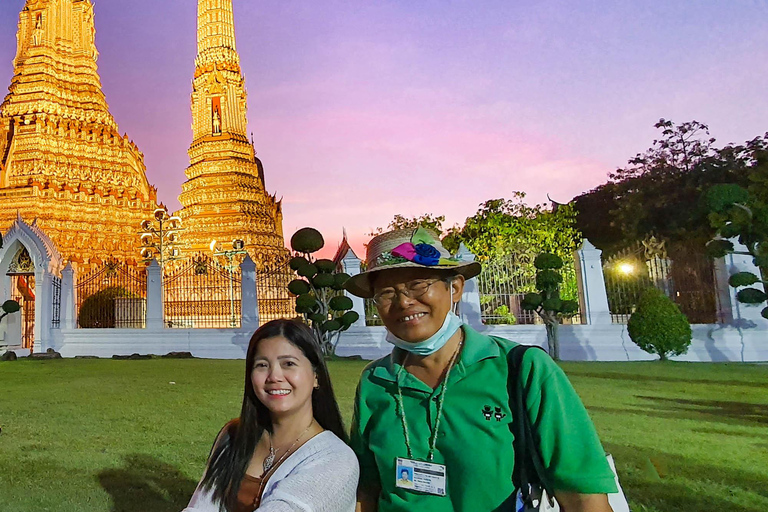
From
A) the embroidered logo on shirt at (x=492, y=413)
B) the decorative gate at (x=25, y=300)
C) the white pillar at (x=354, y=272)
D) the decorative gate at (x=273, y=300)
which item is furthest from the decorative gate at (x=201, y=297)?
the embroidered logo on shirt at (x=492, y=413)

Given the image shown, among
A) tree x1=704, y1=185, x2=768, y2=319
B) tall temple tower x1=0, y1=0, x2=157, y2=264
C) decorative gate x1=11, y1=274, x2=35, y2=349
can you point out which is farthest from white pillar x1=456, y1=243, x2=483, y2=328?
tall temple tower x1=0, y1=0, x2=157, y2=264

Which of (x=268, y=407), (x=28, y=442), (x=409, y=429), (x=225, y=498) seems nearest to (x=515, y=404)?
(x=409, y=429)

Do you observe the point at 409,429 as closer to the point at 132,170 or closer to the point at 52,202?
the point at 52,202

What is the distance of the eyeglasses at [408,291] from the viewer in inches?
62.6

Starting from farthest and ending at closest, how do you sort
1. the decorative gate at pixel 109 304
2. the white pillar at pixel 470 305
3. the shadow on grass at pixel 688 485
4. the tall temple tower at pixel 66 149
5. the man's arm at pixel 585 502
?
1. the tall temple tower at pixel 66 149
2. the decorative gate at pixel 109 304
3. the white pillar at pixel 470 305
4. the shadow on grass at pixel 688 485
5. the man's arm at pixel 585 502

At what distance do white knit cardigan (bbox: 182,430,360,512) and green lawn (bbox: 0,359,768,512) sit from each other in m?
1.99

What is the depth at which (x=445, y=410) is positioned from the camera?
1488 millimetres

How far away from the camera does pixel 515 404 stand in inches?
55.0

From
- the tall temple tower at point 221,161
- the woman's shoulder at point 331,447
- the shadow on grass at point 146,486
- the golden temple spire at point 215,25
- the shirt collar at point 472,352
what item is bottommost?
the shadow on grass at point 146,486

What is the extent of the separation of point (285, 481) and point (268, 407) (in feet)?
0.91

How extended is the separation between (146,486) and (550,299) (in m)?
8.42

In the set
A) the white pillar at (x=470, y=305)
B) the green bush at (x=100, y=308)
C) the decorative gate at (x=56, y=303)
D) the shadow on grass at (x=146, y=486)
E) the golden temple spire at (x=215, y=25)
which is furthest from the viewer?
the golden temple spire at (x=215, y=25)

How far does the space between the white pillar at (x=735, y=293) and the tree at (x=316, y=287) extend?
7.91 metres

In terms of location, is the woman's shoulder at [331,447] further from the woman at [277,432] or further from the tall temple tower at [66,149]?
the tall temple tower at [66,149]
